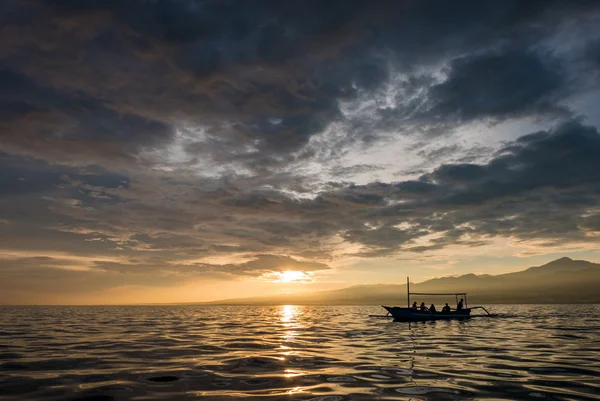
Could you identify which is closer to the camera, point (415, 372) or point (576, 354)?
point (415, 372)

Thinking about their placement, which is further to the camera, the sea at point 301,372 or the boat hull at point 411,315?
the boat hull at point 411,315

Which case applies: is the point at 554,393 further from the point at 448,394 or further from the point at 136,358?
the point at 136,358

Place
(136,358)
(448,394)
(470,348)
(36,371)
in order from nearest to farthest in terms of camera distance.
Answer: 1. (448,394)
2. (36,371)
3. (136,358)
4. (470,348)

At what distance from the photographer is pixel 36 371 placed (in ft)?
62.1

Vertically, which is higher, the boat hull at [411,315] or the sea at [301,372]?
the boat hull at [411,315]

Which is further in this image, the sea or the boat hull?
the boat hull

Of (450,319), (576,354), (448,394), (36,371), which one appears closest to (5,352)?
(36,371)

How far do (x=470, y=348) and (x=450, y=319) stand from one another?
137 feet

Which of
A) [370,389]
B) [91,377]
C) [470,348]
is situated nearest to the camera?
[370,389]

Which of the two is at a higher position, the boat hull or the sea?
the boat hull

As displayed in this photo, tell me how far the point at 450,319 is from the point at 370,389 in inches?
2252

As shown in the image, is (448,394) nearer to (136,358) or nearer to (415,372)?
(415,372)

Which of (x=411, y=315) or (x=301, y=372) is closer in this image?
(x=301, y=372)

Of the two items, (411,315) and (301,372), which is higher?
(411,315)
